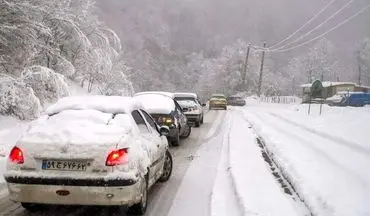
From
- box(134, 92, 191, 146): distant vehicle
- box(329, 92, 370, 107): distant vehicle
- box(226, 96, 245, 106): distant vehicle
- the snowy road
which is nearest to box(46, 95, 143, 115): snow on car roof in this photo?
the snowy road

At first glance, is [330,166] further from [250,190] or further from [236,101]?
[236,101]

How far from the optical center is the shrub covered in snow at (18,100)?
1780 centimetres

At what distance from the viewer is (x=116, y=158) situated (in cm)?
625

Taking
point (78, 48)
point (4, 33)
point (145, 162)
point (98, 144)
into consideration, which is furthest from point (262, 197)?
point (78, 48)

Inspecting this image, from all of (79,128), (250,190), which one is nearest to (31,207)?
(79,128)

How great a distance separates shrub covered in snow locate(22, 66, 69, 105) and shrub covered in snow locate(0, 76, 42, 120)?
0.94 m

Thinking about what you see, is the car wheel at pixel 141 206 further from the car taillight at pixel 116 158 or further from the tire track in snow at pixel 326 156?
the tire track in snow at pixel 326 156

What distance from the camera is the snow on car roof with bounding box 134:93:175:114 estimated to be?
603 inches

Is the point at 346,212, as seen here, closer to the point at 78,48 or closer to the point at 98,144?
the point at 98,144

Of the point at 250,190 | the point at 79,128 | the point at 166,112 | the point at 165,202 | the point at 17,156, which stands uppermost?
the point at 79,128

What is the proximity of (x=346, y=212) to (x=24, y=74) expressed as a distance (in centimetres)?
1584

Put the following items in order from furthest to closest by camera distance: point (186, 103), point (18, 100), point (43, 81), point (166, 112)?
point (186, 103), point (43, 81), point (18, 100), point (166, 112)

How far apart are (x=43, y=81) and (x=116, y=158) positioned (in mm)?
15405

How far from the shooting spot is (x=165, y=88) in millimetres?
129500
